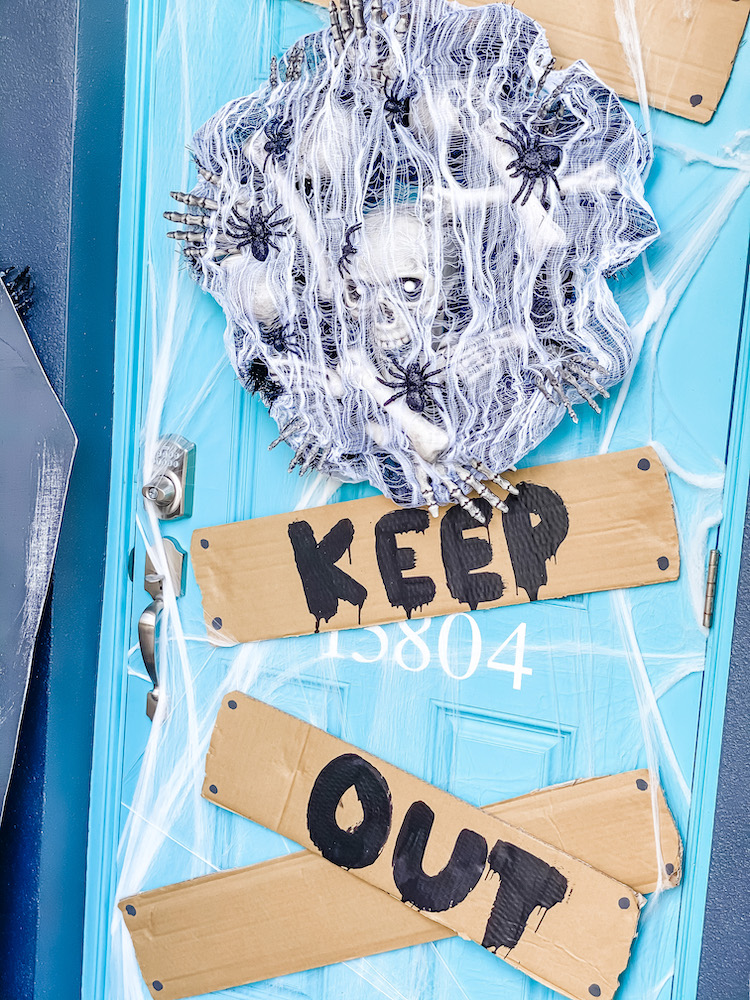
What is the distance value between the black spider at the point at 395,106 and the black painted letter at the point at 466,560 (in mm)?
408

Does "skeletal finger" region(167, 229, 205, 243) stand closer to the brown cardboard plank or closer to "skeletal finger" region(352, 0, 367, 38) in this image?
"skeletal finger" region(352, 0, 367, 38)

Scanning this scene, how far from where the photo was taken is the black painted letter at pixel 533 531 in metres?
0.91

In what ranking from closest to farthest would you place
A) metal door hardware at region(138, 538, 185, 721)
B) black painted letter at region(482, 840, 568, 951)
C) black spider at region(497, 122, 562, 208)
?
black spider at region(497, 122, 562, 208)
black painted letter at region(482, 840, 568, 951)
metal door hardware at region(138, 538, 185, 721)

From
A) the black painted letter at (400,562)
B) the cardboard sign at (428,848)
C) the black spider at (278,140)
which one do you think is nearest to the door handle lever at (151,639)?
the cardboard sign at (428,848)

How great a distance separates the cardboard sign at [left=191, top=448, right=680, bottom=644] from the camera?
34.8 inches

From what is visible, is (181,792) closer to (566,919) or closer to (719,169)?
(566,919)

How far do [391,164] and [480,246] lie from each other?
0.41 feet

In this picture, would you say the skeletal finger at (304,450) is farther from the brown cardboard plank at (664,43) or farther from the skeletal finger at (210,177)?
the brown cardboard plank at (664,43)

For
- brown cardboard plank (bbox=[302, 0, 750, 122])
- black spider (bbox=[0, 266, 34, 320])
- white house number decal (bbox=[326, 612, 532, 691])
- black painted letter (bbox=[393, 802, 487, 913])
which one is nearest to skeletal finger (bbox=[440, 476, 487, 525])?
white house number decal (bbox=[326, 612, 532, 691])

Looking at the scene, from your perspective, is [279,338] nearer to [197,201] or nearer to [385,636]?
[197,201]

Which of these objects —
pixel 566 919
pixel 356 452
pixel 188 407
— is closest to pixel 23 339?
pixel 188 407

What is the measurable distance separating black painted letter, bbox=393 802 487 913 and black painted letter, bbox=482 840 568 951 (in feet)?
0.08

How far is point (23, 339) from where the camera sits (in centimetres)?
110

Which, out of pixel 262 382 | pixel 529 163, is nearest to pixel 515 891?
pixel 262 382
